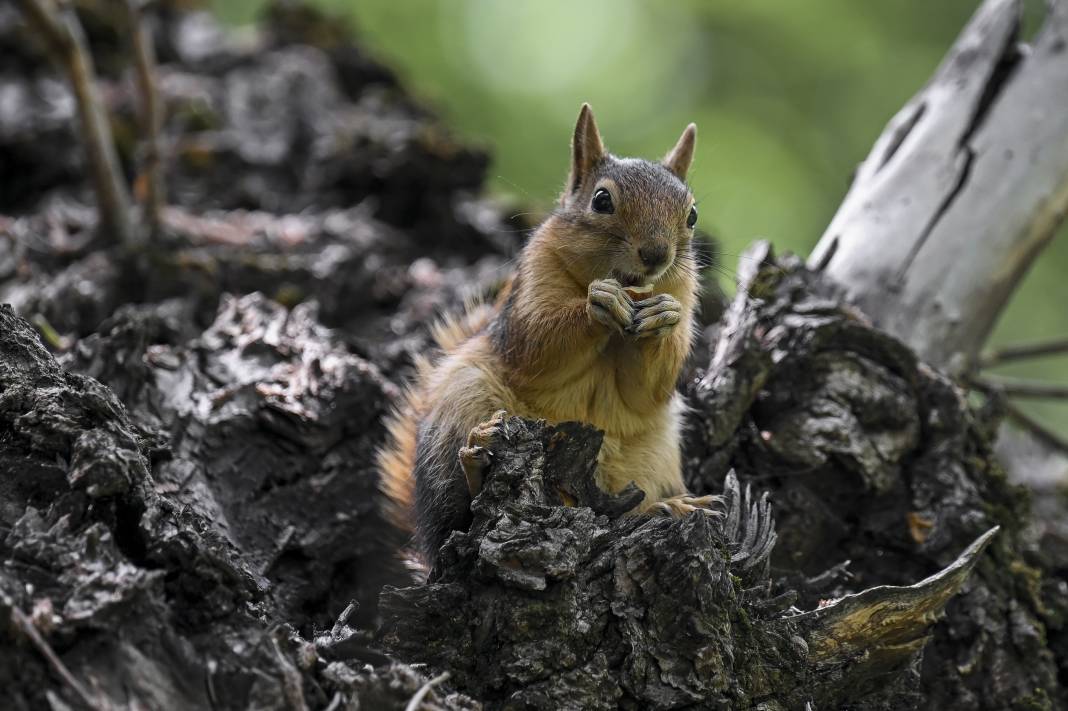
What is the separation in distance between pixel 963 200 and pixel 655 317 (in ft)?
5.02

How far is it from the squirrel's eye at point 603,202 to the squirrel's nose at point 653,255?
21 centimetres

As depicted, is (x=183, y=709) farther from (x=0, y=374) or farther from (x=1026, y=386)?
(x=1026, y=386)

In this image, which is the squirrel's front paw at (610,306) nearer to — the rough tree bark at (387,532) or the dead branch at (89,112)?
the rough tree bark at (387,532)

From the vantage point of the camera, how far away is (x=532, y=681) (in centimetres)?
185

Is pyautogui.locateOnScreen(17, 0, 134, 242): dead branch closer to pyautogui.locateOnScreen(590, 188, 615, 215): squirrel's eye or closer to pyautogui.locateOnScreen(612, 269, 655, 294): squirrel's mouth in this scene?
pyautogui.locateOnScreen(590, 188, 615, 215): squirrel's eye

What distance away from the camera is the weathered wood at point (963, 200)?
3.29 m

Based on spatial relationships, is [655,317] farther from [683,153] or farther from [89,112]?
[89,112]

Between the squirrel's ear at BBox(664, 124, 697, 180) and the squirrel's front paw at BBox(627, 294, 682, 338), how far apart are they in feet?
2.73

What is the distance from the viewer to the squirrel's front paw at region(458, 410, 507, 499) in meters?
2.20

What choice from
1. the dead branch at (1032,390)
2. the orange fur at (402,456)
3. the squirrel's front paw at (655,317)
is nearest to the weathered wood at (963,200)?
the dead branch at (1032,390)

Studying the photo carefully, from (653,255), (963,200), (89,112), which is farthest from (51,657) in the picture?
(963,200)

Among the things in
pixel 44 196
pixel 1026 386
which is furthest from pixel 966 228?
pixel 44 196

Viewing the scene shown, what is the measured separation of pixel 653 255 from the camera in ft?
8.71

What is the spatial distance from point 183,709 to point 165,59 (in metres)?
4.48
